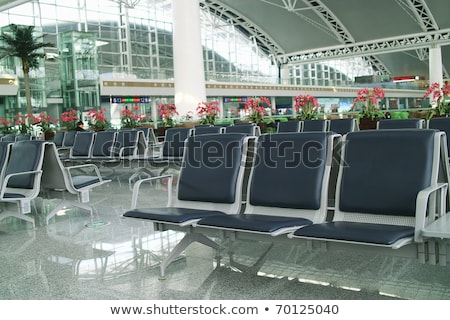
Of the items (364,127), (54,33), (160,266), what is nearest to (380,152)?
(160,266)

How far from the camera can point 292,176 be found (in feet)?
11.7

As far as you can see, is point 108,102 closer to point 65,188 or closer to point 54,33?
point 54,33

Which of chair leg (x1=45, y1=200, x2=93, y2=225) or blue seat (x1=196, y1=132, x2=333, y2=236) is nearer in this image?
blue seat (x1=196, y1=132, x2=333, y2=236)

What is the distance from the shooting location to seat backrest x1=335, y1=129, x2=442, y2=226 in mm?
3041

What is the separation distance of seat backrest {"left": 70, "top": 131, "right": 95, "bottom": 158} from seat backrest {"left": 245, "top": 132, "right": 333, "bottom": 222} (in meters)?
6.99

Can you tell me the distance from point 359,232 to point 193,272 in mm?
1342

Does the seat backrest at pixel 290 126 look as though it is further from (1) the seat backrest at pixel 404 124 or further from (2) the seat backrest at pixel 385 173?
(2) the seat backrest at pixel 385 173

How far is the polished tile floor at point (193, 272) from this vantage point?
10.3 feet

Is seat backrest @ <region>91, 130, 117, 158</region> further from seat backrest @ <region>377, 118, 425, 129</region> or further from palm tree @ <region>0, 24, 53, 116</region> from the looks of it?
palm tree @ <region>0, 24, 53, 116</region>

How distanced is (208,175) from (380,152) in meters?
1.38

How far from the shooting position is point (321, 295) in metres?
3.05

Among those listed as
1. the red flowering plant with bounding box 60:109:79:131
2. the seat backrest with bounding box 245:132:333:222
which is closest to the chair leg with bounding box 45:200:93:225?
the seat backrest with bounding box 245:132:333:222

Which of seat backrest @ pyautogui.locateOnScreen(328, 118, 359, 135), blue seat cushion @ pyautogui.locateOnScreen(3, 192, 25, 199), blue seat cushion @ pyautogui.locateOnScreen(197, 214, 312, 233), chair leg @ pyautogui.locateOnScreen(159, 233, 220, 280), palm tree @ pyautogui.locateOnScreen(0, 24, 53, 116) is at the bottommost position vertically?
chair leg @ pyautogui.locateOnScreen(159, 233, 220, 280)

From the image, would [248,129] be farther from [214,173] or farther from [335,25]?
[335,25]
